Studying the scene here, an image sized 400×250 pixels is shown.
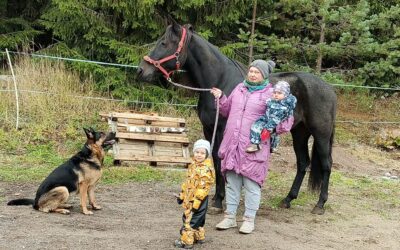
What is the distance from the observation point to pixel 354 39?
12852 mm

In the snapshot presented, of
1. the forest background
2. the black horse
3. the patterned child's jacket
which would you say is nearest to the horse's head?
the black horse

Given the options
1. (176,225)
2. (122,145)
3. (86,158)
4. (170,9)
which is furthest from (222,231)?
(170,9)

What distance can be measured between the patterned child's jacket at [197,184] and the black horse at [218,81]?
140 centimetres

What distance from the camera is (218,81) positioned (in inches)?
251

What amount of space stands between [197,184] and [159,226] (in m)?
1.09

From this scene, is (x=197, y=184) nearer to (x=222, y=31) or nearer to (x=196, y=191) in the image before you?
(x=196, y=191)

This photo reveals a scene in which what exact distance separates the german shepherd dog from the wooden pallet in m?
2.54

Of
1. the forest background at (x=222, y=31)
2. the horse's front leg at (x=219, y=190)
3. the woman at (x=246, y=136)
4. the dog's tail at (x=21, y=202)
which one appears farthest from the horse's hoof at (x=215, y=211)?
the forest background at (x=222, y=31)

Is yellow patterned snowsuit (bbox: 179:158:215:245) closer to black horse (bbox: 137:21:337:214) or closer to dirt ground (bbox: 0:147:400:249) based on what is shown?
dirt ground (bbox: 0:147:400:249)

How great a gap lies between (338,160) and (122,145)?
4396 mm

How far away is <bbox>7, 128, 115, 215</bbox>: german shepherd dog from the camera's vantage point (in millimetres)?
5746

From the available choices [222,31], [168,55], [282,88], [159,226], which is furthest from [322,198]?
[222,31]

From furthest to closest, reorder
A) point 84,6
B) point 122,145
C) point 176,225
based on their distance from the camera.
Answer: point 84,6 → point 122,145 → point 176,225

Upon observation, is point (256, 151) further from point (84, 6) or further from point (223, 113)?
point (84, 6)
